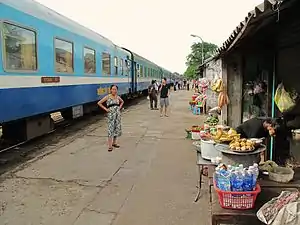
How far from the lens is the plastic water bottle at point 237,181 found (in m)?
3.36

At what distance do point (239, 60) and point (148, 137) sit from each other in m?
3.51

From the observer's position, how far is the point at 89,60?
12977mm

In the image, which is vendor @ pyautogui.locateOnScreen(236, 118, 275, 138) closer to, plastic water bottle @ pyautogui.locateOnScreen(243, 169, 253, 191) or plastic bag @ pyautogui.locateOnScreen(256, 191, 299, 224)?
plastic water bottle @ pyautogui.locateOnScreen(243, 169, 253, 191)

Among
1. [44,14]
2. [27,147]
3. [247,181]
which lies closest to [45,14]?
[44,14]

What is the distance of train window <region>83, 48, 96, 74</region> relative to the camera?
493 inches

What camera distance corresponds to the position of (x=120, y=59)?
63.0 ft

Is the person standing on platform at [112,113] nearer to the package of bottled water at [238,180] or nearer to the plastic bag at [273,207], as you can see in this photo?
the package of bottled water at [238,180]

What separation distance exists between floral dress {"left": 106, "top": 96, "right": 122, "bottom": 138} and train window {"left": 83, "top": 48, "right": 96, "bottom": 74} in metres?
3.96

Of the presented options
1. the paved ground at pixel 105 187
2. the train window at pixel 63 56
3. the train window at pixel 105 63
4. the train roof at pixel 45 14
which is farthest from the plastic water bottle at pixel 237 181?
the train window at pixel 105 63

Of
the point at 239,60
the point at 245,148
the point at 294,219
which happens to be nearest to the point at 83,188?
the point at 245,148

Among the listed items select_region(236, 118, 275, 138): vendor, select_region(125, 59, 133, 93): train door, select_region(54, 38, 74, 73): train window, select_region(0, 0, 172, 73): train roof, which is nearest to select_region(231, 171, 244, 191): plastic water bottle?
select_region(236, 118, 275, 138): vendor

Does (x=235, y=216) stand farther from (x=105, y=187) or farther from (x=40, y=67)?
(x=40, y=67)

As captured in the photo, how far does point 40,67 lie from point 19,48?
3.67 feet

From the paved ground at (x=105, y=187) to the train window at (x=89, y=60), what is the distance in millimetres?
3792
